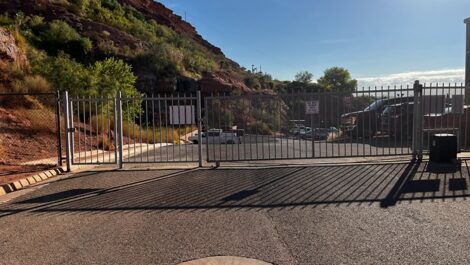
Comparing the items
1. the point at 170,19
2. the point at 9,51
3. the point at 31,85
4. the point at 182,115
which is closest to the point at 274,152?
the point at 182,115

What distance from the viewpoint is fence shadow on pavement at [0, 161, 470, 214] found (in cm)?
687

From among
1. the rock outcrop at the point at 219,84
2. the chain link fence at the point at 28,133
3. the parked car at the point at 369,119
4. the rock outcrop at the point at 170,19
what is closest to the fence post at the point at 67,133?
the chain link fence at the point at 28,133

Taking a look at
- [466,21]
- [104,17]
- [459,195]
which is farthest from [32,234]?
[104,17]

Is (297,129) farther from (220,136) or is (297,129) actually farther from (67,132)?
(67,132)

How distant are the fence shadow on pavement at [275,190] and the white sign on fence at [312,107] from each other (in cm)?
161

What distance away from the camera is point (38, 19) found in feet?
117

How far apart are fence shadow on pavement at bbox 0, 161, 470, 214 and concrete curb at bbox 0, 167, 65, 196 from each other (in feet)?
3.35

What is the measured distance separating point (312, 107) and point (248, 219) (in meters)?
5.41

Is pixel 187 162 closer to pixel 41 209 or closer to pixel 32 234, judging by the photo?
pixel 41 209

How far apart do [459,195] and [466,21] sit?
468 inches

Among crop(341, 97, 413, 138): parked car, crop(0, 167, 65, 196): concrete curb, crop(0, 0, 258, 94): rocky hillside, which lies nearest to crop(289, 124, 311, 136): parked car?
crop(341, 97, 413, 138): parked car

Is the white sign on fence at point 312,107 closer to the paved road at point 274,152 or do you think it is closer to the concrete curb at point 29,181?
the paved road at point 274,152

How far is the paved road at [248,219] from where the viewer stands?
472 centimetres

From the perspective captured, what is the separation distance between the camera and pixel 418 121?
35.3ft
